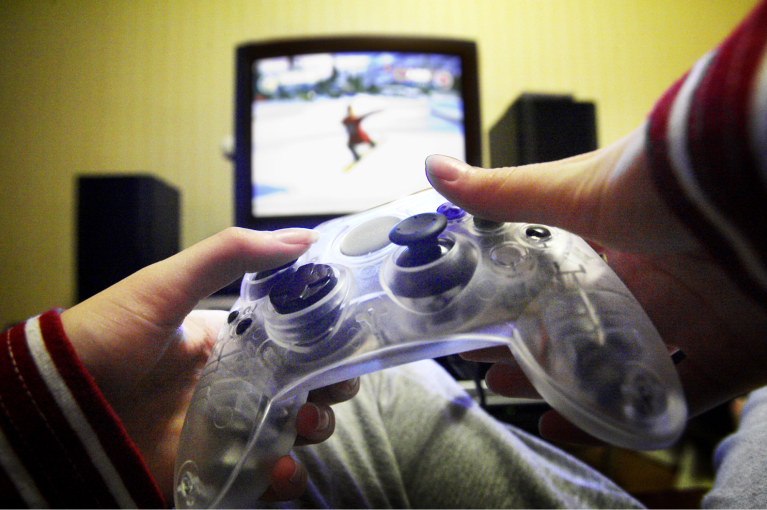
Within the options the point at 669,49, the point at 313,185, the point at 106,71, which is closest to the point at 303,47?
the point at 313,185

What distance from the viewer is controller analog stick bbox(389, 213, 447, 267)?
0.28m

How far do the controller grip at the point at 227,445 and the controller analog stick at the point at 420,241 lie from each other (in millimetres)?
133

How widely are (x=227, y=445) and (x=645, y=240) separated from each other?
0.98 feet

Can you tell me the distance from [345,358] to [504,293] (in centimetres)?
11

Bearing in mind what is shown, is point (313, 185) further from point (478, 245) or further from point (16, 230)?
point (16, 230)

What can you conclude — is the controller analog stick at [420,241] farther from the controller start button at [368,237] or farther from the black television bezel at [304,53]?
the black television bezel at [304,53]

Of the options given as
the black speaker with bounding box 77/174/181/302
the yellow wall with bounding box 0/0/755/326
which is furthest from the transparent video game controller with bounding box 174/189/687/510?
the yellow wall with bounding box 0/0/755/326

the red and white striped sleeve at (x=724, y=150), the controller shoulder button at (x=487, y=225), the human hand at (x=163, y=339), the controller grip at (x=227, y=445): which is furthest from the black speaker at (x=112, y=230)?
the red and white striped sleeve at (x=724, y=150)

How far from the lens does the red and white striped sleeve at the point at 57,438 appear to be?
0.26 metres

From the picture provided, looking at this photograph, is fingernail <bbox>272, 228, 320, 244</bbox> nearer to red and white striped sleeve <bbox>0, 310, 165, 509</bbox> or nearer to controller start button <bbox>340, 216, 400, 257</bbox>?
controller start button <bbox>340, 216, 400, 257</bbox>

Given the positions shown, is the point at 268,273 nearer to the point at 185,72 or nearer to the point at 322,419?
the point at 322,419

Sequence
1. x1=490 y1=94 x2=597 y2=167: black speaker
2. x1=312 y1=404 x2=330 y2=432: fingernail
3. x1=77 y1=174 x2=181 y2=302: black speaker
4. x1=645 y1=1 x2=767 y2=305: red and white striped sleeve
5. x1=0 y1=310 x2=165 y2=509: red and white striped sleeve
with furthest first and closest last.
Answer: x1=77 y1=174 x2=181 y2=302: black speaker
x1=490 y1=94 x2=597 y2=167: black speaker
x1=312 y1=404 x2=330 y2=432: fingernail
x1=0 y1=310 x2=165 y2=509: red and white striped sleeve
x1=645 y1=1 x2=767 y2=305: red and white striped sleeve

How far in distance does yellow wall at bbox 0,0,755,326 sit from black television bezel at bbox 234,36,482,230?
0.32 m

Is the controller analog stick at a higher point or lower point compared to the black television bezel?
lower
